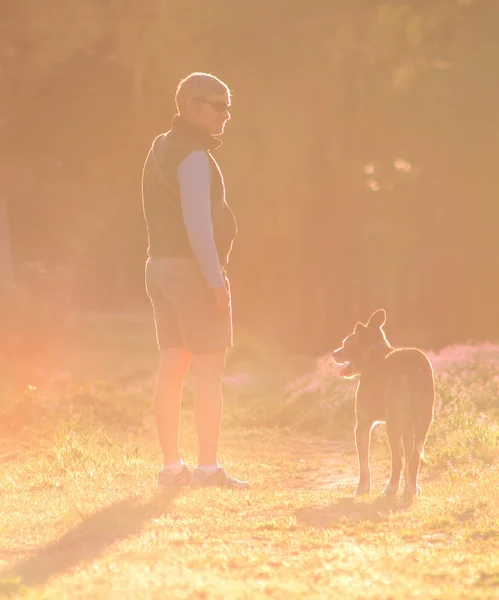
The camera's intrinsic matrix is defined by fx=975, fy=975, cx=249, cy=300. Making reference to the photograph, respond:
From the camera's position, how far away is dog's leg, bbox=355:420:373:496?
6809 millimetres

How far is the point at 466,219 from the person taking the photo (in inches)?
615

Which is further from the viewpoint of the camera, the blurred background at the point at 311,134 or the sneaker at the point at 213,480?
the blurred background at the point at 311,134

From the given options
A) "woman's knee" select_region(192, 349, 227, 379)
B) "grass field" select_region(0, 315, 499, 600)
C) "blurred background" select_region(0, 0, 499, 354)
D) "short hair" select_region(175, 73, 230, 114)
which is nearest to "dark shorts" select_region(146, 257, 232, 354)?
"woman's knee" select_region(192, 349, 227, 379)

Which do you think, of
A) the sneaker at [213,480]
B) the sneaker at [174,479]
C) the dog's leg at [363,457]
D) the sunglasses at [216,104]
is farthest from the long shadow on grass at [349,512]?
the sunglasses at [216,104]

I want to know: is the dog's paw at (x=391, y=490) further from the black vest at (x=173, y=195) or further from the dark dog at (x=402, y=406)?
the black vest at (x=173, y=195)

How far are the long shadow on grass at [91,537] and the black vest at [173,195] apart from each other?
5.42 ft

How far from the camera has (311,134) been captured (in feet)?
51.1

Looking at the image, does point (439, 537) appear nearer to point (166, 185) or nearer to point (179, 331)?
point (179, 331)

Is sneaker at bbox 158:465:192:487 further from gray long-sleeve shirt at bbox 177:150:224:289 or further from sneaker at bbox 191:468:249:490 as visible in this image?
gray long-sleeve shirt at bbox 177:150:224:289

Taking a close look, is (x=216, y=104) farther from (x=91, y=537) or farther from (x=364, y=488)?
(x=91, y=537)

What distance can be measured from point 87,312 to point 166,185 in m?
16.8

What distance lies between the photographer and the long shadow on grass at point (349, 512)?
5.59 metres

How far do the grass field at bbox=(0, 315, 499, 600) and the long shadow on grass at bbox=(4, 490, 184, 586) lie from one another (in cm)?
1

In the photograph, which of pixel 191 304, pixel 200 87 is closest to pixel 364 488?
pixel 191 304
